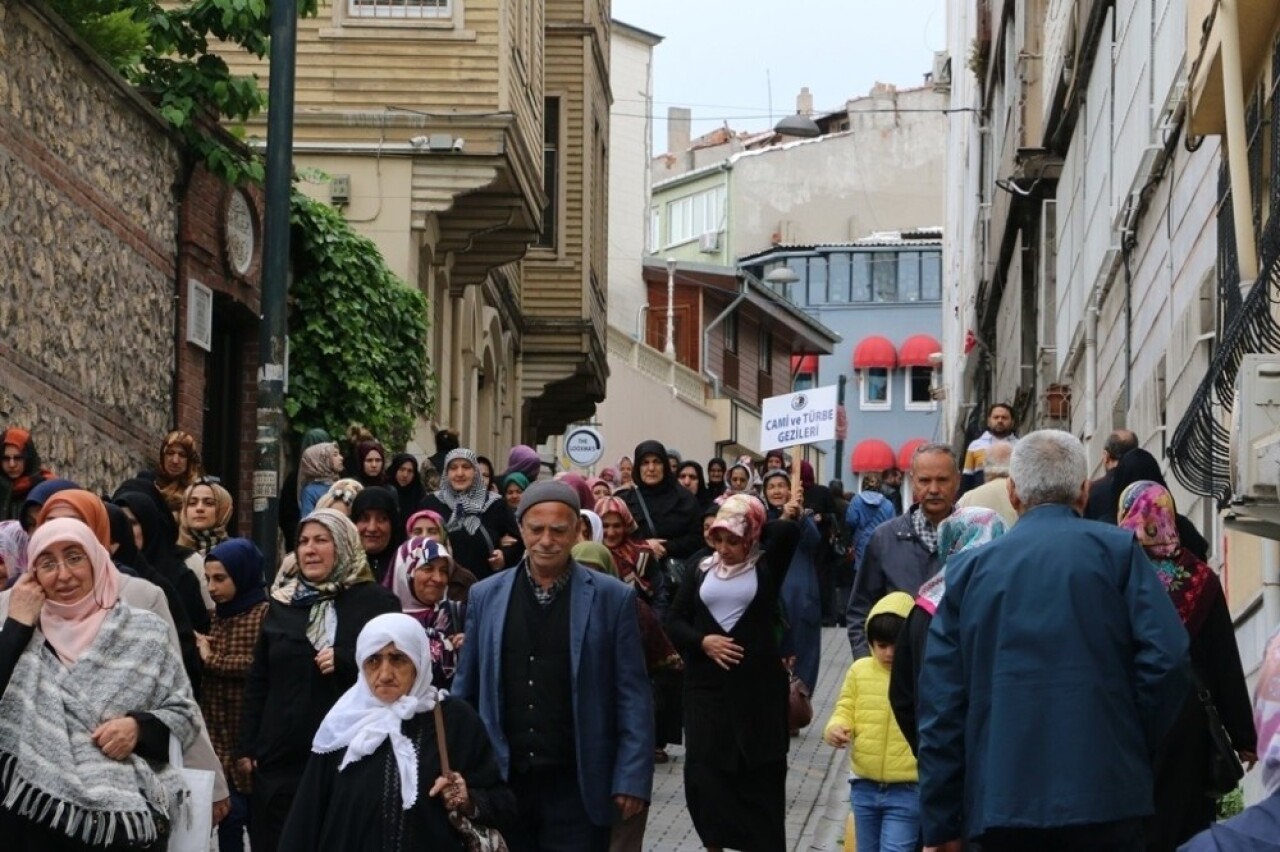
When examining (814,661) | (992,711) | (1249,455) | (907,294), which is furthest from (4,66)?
(907,294)

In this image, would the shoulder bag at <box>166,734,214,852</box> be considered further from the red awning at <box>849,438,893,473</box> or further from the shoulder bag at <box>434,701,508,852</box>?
the red awning at <box>849,438,893,473</box>

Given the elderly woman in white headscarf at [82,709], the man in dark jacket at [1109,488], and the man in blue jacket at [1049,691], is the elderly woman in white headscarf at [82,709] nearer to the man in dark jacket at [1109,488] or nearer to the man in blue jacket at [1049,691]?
the man in blue jacket at [1049,691]

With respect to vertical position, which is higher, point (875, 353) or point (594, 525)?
point (875, 353)

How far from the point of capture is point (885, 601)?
11.0 m

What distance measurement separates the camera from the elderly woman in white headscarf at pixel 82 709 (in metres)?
8.52

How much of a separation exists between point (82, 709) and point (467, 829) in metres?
1.25

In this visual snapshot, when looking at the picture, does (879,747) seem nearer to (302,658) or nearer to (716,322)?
(302,658)

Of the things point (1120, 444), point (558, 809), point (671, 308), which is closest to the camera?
point (558, 809)

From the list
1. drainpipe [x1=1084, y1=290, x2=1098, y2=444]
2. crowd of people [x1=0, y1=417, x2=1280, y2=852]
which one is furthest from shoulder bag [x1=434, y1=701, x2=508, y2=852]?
drainpipe [x1=1084, y1=290, x2=1098, y2=444]

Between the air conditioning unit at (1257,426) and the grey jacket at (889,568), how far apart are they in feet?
6.50

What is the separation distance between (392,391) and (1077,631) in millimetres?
16390

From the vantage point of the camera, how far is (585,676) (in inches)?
380

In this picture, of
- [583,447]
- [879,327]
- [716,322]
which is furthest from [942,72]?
[583,447]

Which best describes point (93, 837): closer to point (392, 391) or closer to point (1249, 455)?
point (1249, 455)
